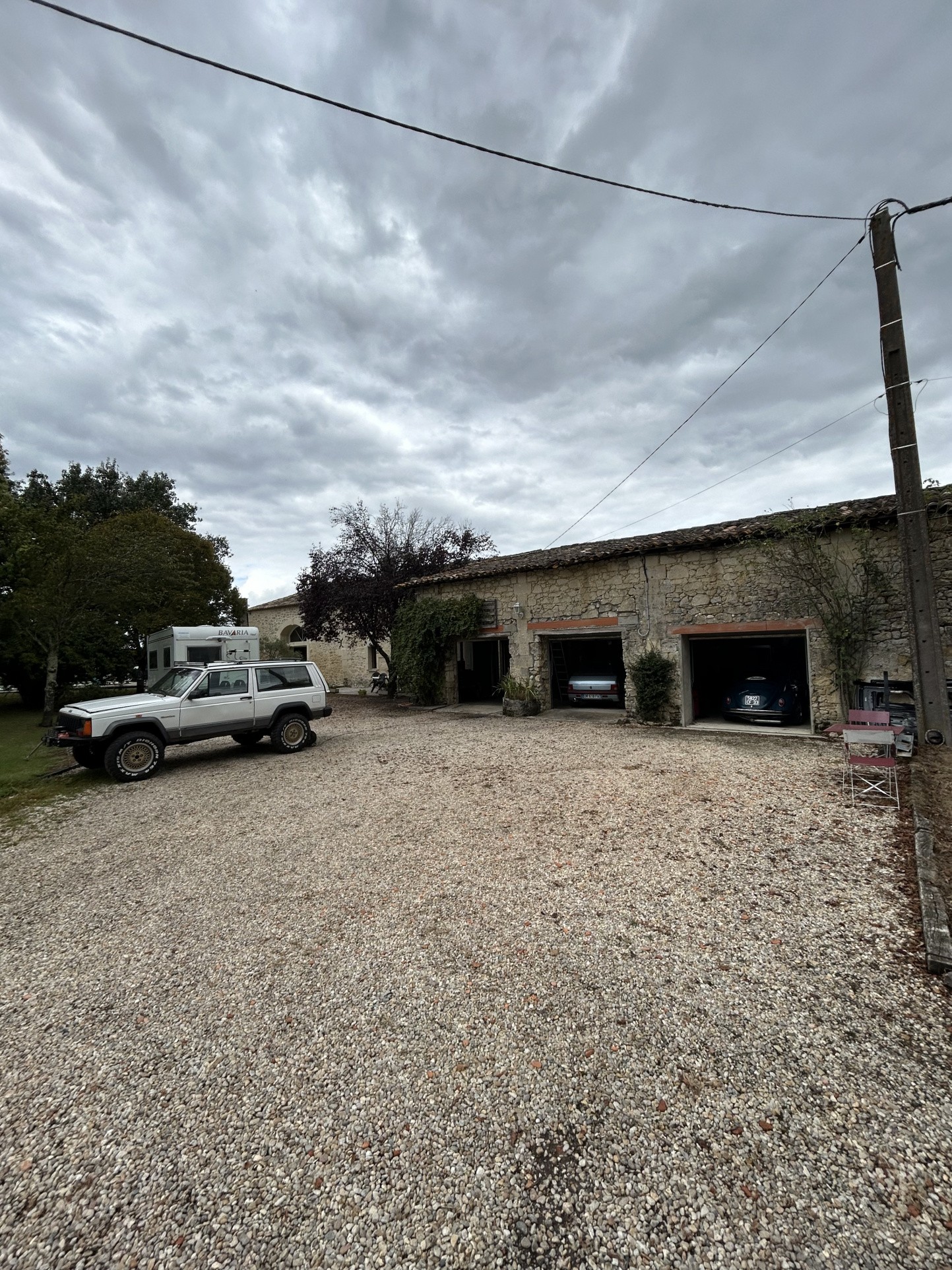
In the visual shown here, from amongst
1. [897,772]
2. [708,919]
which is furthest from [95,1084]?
[897,772]

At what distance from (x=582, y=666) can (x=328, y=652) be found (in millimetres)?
14628

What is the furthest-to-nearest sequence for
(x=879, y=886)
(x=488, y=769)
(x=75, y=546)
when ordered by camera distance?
(x=75, y=546) < (x=488, y=769) < (x=879, y=886)

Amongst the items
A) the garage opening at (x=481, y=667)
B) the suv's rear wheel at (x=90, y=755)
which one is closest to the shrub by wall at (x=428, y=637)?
the garage opening at (x=481, y=667)

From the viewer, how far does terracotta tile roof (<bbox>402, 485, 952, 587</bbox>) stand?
9094 mm

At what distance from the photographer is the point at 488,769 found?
7691 millimetres

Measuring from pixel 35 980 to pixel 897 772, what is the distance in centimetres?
862

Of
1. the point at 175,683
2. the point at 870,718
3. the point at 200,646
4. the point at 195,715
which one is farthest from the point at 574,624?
the point at 200,646

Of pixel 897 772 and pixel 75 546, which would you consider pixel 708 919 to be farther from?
pixel 75 546

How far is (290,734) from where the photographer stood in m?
9.56

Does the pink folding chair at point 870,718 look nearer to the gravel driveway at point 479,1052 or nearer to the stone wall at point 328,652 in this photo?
the gravel driveway at point 479,1052

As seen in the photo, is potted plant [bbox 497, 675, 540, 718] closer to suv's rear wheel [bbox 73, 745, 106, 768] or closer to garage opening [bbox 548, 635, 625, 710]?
garage opening [bbox 548, 635, 625, 710]

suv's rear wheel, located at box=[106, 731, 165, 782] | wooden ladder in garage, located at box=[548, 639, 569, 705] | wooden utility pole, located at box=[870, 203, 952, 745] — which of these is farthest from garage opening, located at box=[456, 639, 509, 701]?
wooden utility pole, located at box=[870, 203, 952, 745]

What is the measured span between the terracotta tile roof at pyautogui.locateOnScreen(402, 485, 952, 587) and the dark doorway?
2170mm

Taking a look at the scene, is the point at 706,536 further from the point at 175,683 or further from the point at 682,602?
the point at 175,683
